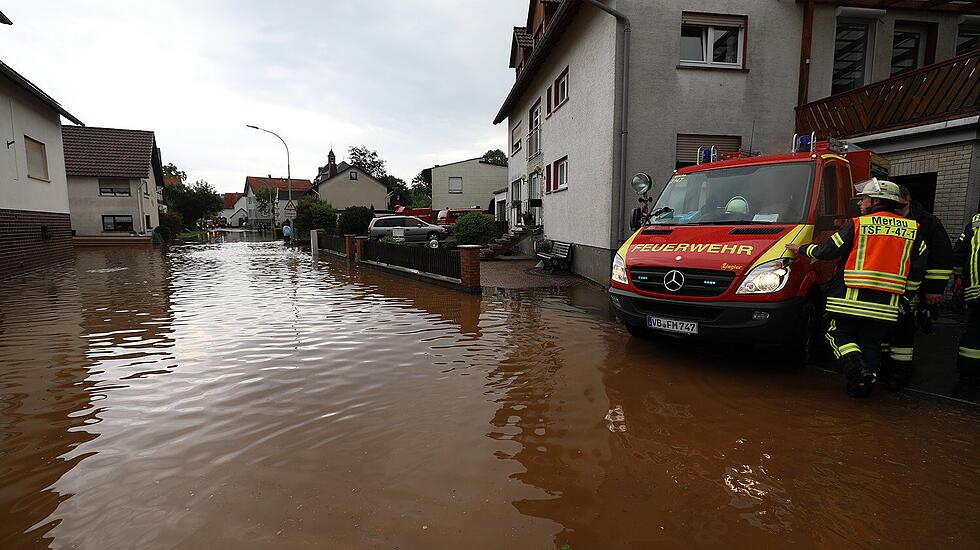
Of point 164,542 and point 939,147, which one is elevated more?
point 939,147

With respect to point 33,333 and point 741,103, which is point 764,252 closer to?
point 741,103

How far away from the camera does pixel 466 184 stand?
42688mm

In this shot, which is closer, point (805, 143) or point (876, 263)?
point (876, 263)

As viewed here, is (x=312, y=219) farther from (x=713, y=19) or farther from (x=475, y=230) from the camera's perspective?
(x=713, y=19)

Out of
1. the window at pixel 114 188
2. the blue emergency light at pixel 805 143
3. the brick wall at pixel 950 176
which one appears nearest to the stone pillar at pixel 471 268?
the blue emergency light at pixel 805 143

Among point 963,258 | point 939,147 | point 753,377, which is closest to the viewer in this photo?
point 963,258

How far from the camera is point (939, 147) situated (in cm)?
864

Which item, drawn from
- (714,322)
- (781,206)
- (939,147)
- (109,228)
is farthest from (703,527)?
(109,228)

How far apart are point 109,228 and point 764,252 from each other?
36.0m

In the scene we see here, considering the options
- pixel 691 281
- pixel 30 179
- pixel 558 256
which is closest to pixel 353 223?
pixel 30 179

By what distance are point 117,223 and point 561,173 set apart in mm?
28441

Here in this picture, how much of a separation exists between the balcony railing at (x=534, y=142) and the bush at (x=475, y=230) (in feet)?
10.4

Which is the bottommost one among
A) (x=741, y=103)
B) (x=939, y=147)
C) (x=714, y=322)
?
(x=714, y=322)

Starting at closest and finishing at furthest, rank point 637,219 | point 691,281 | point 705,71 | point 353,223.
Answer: point 691,281
point 637,219
point 705,71
point 353,223
